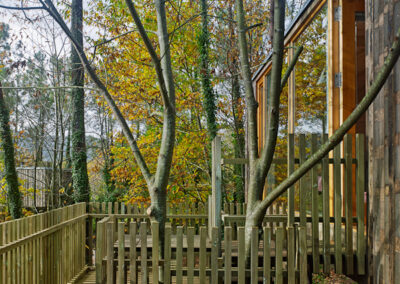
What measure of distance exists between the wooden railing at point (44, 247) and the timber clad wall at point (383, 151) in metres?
3.79

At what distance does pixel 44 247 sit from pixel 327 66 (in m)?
4.52

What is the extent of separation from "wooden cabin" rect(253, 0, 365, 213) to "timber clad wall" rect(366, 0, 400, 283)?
52 centimetres

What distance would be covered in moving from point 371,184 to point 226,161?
1.77 meters

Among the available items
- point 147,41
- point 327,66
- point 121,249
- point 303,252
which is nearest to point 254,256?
point 303,252

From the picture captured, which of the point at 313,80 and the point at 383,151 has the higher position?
the point at 313,80

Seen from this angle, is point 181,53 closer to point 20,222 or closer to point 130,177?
point 130,177

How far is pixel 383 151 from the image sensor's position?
131 inches

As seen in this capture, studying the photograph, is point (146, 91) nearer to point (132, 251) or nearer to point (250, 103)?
point (250, 103)

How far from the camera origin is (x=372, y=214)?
11.6 feet

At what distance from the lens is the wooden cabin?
420cm

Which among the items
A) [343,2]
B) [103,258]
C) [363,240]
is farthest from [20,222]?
[343,2]

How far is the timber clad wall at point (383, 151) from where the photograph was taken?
10.1ft

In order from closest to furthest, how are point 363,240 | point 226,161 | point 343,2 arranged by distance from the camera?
point 363,240 < point 343,2 < point 226,161

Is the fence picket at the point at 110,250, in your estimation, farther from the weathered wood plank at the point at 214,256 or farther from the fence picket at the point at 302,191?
the fence picket at the point at 302,191
